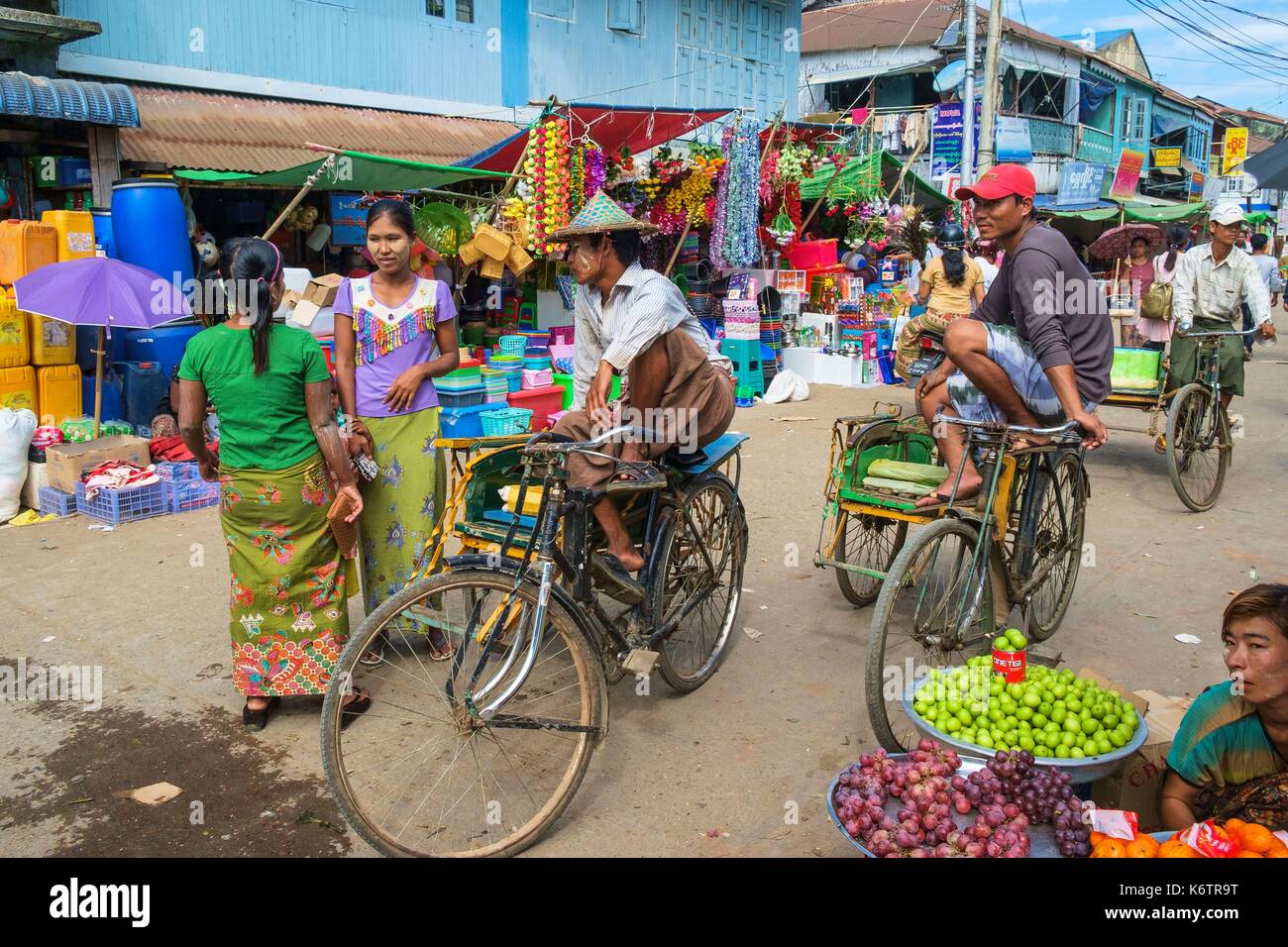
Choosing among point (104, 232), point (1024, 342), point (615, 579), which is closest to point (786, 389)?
point (104, 232)

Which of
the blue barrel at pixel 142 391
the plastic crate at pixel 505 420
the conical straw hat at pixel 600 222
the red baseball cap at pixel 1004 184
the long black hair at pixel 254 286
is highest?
the red baseball cap at pixel 1004 184

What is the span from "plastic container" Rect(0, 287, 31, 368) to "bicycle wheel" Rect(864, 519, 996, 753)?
22.4ft

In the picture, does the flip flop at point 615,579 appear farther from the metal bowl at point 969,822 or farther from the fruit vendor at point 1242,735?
the fruit vendor at point 1242,735

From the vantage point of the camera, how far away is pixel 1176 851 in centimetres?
241

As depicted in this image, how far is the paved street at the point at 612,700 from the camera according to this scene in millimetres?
3227

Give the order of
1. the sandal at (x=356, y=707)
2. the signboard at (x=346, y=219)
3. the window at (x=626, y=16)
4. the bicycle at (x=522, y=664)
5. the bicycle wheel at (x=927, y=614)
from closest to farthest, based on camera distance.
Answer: the bicycle at (x=522, y=664) → the bicycle wheel at (x=927, y=614) → the sandal at (x=356, y=707) → the signboard at (x=346, y=219) → the window at (x=626, y=16)

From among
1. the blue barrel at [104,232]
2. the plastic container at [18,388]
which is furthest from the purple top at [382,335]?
the blue barrel at [104,232]

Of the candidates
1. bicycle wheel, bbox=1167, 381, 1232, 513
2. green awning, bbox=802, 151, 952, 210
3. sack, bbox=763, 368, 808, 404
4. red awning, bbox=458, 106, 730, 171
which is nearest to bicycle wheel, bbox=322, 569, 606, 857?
bicycle wheel, bbox=1167, 381, 1232, 513

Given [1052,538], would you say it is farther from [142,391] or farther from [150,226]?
[150,226]

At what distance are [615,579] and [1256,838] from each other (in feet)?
6.83

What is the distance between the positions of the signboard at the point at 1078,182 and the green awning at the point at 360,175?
70.8ft

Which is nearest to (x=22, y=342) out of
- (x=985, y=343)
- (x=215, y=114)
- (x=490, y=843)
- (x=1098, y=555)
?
(x=215, y=114)

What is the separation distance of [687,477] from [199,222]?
8.23 m

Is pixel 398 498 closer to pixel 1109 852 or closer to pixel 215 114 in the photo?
pixel 1109 852
